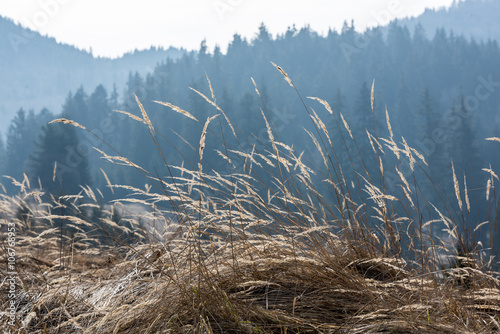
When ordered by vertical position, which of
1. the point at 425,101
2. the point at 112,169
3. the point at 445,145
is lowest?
the point at 112,169

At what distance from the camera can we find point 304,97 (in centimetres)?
9406

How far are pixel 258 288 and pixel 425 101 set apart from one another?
65.6 metres

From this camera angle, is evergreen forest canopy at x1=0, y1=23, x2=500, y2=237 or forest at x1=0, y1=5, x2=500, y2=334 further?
evergreen forest canopy at x1=0, y1=23, x2=500, y2=237

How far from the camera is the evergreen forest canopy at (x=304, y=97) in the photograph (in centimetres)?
6128

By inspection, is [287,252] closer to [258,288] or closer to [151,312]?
[258,288]

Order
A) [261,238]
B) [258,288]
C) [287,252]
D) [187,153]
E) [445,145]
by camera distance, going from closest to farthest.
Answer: [258,288], [287,252], [261,238], [445,145], [187,153]

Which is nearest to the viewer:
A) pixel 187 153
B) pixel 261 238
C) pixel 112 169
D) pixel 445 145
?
pixel 261 238

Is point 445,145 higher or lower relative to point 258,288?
lower

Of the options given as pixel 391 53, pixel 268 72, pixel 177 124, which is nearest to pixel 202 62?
pixel 268 72

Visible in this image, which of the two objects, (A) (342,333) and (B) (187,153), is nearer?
(A) (342,333)

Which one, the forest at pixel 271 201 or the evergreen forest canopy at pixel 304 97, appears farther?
the evergreen forest canopy at pixel 304 97

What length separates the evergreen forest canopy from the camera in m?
61.3

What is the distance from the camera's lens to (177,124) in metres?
80.9

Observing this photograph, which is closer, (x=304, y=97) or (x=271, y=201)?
(x=271, y=201)
